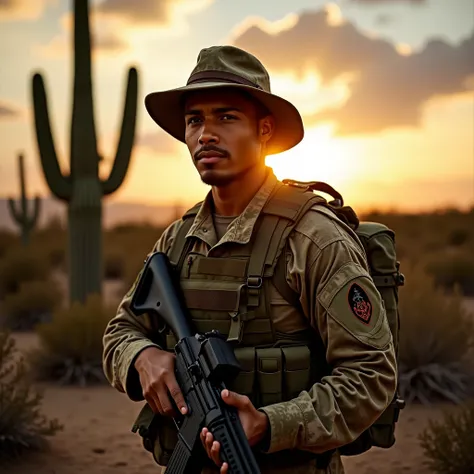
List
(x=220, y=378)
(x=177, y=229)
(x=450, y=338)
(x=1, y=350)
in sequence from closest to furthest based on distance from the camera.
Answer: (x=220, y=378), (x=177, y=229), (x=1, y=350), (x=450, y=338)

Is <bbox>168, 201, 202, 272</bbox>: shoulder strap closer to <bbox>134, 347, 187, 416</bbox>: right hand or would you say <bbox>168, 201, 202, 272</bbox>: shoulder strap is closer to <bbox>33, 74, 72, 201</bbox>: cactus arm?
<bbox>134, 347, 187, 416</bbox>: right hand

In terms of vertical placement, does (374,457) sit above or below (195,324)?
below

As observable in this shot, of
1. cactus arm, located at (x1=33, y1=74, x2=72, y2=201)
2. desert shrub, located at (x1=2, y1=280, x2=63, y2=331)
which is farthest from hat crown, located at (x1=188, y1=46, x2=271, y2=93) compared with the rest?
desert shrub, located at (x1=2, y1=280, x2=63, y2=331)

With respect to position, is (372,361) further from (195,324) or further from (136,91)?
(136,91)

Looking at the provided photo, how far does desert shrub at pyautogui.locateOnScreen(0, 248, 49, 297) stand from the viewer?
55.0 ft

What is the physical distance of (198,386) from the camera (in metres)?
2.29

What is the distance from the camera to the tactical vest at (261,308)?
2379 millimetres

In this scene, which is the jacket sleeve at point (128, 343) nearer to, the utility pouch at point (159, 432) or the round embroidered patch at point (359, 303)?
the utility pouch at point (159, 432)

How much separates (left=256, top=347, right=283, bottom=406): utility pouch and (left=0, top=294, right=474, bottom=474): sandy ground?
3.71m

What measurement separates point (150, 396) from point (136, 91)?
8.31 metres

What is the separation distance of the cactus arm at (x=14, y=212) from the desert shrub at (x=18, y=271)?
4121 mm

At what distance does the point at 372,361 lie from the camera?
230cm

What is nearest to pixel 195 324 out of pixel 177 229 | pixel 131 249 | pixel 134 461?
pixel 177 229

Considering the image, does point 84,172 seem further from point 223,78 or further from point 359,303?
point 359,303
